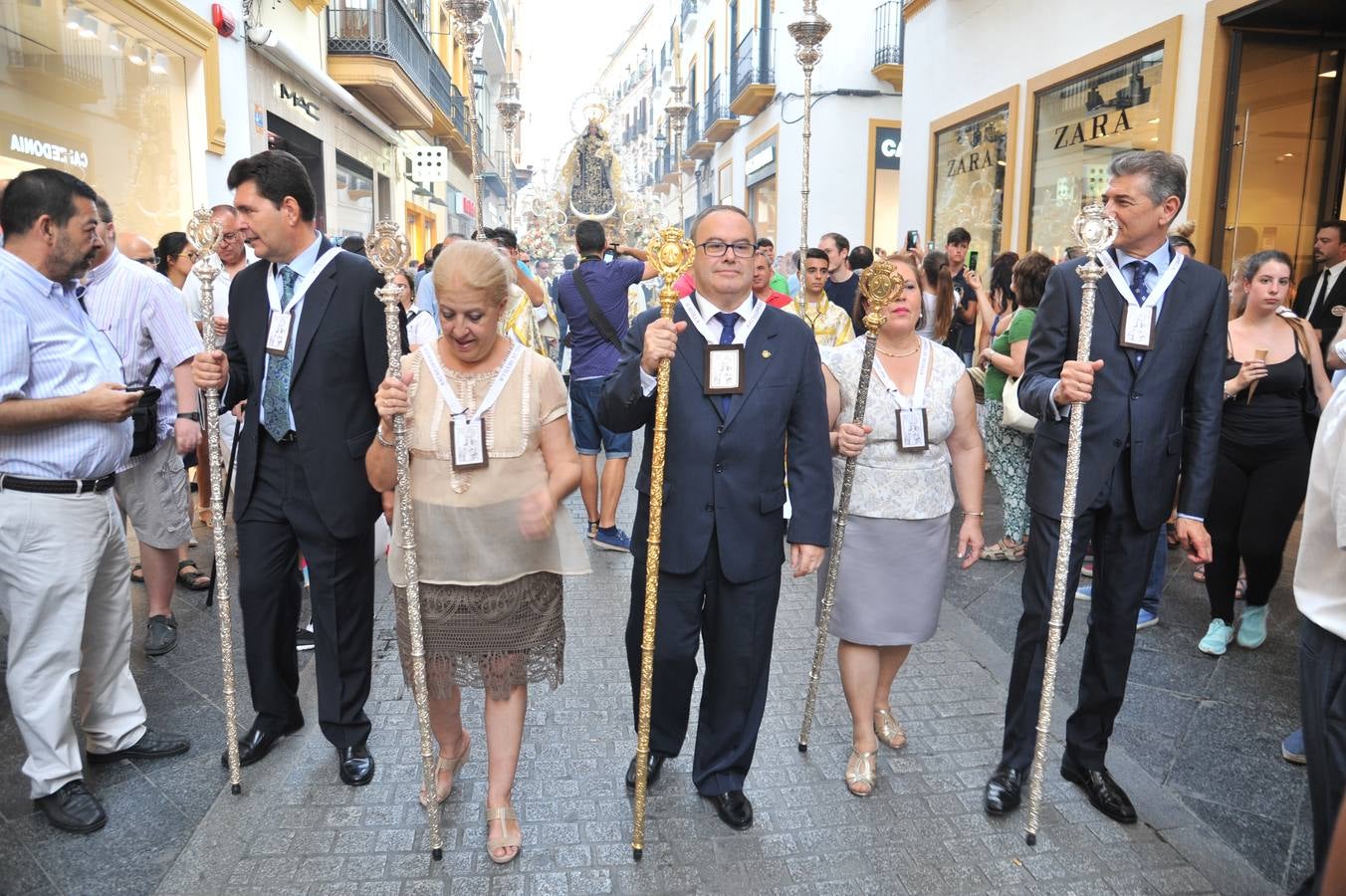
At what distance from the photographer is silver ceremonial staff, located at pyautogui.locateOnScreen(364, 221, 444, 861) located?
293 centimetres

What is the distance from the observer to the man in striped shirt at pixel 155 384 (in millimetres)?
4000

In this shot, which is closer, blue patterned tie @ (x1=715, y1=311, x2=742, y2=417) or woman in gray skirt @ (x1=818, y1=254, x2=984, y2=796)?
blue patterned tie @ (x1=715, y1=311, x2=742, y2=417)

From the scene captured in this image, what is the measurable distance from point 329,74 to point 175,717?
13298 millimetres

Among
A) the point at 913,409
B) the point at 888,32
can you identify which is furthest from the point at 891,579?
the point at 888,32

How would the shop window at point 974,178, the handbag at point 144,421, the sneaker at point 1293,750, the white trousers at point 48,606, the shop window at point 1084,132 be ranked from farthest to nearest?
the shop window at point 974,178, the shop window at point 1084,132, the sneaker at point 1293,750, the handbag at point 144,421, the white trousers at point 48,606

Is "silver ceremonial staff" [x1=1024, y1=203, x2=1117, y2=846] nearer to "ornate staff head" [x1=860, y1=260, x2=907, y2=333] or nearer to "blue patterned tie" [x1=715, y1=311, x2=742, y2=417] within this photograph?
"ornate staff head" [x1=860, y1=260, x2=907, y2=333]

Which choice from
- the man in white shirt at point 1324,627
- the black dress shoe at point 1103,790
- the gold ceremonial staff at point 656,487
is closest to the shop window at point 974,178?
the black dress shoe at point 1103,790

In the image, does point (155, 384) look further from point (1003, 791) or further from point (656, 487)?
point (1003, 791)

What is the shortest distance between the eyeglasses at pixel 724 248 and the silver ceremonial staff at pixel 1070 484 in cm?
105

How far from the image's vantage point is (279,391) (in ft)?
11.0

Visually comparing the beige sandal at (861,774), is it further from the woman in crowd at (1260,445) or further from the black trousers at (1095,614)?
the woman in crowd at (1260,445)

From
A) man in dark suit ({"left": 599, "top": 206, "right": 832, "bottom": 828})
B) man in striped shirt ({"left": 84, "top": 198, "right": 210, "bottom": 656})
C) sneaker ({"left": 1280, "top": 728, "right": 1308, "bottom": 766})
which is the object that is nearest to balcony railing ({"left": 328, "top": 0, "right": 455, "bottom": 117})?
man in striped shirt ({"left": 84, "top": 198, "right": 210, "bottom": 656})

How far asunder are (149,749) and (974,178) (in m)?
10.8

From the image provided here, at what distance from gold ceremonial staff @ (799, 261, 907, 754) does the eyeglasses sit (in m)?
0.53
